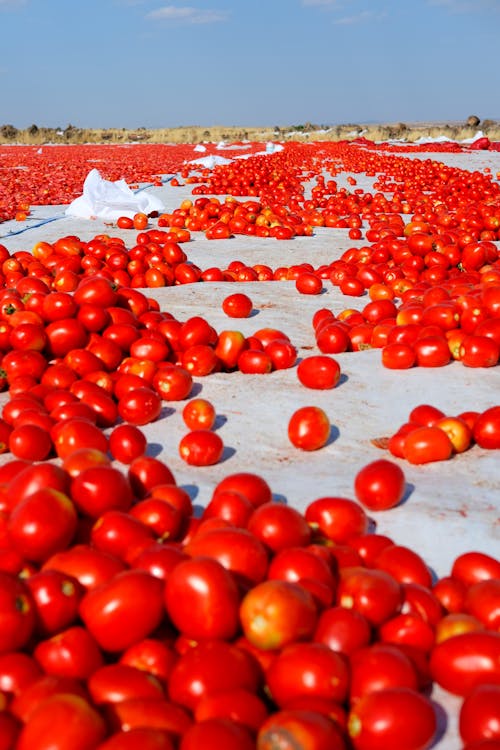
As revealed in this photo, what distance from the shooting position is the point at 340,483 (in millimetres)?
3391

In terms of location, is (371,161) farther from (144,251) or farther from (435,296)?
(435,296)

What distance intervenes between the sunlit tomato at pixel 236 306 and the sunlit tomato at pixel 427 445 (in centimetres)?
266

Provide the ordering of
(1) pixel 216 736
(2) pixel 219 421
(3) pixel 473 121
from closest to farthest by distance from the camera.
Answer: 1. (1) pixel 216 736
2. (2) pixel 219 421
3. (3) pixel 473 121

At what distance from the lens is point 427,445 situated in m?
3.52

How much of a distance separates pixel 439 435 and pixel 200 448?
1.15 metres

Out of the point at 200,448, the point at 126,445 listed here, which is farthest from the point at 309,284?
the point at 126,445

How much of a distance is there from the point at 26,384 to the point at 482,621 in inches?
114

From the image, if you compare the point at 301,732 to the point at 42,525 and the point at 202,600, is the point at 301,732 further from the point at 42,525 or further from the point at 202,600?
the point at 42,525

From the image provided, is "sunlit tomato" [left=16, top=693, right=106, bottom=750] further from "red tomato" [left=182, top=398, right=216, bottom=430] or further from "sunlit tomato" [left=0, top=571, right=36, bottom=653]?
"red tomato" [left=182, top=398, right=216, bottom=430]

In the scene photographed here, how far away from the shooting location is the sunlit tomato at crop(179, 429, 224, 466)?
353cm

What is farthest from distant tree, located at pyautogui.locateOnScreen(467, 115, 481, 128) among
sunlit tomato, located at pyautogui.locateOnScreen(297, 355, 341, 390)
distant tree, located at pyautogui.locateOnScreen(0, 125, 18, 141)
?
sunlit tomato, located at pyautogui.locateOnScreen(297, 355, 341, 390)

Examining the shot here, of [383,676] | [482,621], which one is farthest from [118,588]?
[482,621]

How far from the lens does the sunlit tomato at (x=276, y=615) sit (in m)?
1.96

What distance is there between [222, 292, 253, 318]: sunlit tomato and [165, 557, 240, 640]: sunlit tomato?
4034 millimetres
